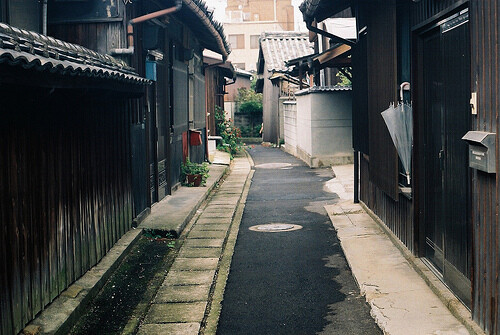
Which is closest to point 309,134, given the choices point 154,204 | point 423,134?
point 154,204

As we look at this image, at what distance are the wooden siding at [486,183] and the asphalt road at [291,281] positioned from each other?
1.16 metres

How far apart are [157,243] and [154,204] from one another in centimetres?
280

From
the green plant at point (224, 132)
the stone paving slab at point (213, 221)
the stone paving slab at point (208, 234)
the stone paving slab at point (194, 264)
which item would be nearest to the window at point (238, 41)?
the green plant at point (224, 132)

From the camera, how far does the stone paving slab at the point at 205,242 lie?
33.7 ft

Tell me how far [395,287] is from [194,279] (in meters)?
2.56

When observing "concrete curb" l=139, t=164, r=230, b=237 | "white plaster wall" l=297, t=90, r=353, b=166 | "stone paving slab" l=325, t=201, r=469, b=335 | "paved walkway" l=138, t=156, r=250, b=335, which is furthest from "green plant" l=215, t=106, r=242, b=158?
"stone paving slab" l=325, t=201, r=469, b=335

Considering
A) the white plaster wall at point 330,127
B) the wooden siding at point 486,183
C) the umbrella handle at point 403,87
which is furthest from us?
the white plaster wall at point 330,127

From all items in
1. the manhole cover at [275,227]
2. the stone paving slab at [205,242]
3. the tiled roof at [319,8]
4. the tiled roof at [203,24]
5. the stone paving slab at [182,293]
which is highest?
the tiled roof at [203,24]

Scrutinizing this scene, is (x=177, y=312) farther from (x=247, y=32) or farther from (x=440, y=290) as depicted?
(x=247, y=32)

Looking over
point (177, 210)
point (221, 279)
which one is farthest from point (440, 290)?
point (177, 210)

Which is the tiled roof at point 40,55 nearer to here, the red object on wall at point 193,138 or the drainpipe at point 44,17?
the drainpipe at point 44,17

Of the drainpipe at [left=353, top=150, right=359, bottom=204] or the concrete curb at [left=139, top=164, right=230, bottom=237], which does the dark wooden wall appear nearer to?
the concrete curb at [left=139, top=164, right=230, bottom=237]

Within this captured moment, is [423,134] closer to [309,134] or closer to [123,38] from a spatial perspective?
[123,38]

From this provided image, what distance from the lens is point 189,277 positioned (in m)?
8.41
